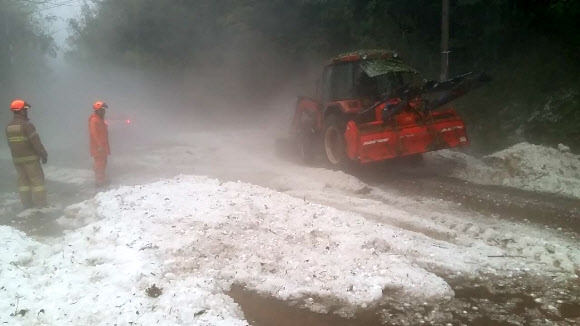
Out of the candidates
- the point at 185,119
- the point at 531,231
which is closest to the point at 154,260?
the point at 531,231

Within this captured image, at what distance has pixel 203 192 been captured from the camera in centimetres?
733

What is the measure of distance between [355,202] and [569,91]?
760 centimetres

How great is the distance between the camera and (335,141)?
11.2 meters

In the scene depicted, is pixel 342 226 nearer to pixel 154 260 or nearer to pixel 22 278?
pixel 154 260

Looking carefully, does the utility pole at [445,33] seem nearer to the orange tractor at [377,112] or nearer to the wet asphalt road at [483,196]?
the orange tractor at [377,112]

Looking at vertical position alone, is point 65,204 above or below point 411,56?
below

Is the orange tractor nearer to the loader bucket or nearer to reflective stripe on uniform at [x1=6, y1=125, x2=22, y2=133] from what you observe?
the loader bucket

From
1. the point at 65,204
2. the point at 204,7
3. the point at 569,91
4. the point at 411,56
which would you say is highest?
the point at 204,7

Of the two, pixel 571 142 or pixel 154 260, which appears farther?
Answer: pixel 571 142

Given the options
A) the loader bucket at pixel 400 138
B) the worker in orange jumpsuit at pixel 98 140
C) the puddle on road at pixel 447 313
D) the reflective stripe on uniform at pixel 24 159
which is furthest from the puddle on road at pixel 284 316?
the worker in orange jumpsuit at pixel 98 140

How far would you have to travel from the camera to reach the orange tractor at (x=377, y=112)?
9.44 m

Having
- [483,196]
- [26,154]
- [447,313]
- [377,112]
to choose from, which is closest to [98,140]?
[26,154]

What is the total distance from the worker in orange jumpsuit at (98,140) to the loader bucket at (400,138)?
5046 millimetres

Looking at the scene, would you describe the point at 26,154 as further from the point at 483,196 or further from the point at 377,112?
the point at 483,196
